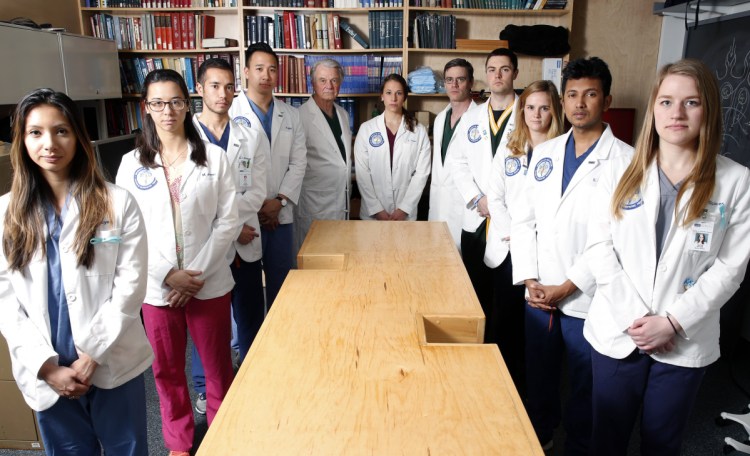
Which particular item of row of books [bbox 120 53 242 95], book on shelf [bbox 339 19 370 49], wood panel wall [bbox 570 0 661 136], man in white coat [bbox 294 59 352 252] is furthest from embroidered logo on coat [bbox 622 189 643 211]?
row of books [bbox 120 53 242 95]

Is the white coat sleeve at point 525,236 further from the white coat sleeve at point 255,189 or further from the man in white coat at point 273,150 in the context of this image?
the man in white coat at point 273,150

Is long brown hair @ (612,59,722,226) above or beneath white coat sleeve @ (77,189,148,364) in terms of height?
above

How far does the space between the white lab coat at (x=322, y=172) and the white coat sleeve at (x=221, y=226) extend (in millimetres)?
1461

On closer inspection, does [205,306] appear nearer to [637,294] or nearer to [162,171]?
[162,171]

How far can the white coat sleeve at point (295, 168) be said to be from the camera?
313 centimetres

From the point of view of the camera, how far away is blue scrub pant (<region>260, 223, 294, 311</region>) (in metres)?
3.07

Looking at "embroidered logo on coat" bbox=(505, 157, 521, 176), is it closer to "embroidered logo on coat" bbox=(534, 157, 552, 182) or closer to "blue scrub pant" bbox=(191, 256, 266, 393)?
"embroidered logo on coat" bbox=(534, 157, 552, 182)

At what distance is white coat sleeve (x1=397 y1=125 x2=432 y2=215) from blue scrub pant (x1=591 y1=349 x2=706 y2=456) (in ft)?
6.52

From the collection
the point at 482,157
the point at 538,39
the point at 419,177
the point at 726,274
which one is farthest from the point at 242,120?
the point at 538,39

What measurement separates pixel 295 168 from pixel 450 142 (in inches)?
37.4

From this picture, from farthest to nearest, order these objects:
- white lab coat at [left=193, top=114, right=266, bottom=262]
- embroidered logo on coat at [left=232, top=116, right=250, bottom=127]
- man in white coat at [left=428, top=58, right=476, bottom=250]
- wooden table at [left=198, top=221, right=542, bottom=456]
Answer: man in white coat at [left=428, top=58, right=476, bottom=250], embroidered logo on coat at [left=232, top=116, right=250, bottom=127], white lab coat at [left=193, top=114, right=266, bottom=262], wooden table at [left=198, top=221, right=542, bottom=456]

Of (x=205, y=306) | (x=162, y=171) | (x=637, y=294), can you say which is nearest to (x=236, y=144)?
(x=162, y=171)

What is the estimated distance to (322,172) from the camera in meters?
3.66

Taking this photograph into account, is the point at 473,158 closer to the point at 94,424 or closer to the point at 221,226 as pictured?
the point at 221,226
